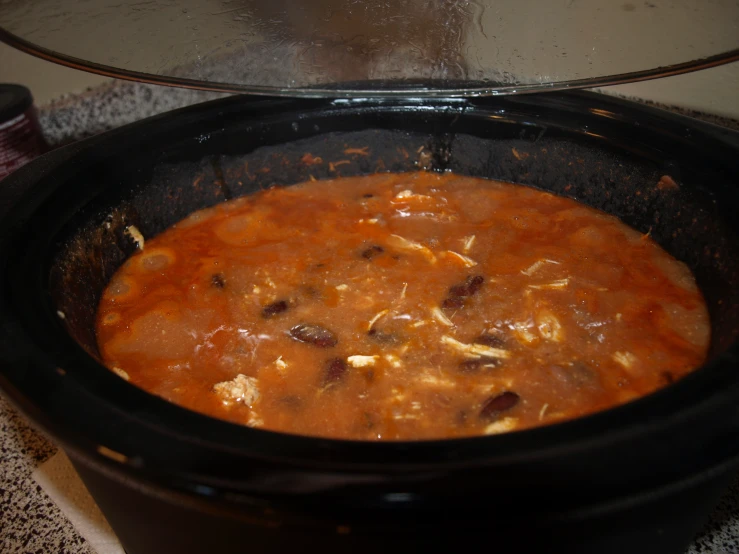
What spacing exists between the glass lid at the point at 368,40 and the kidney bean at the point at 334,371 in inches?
21.1

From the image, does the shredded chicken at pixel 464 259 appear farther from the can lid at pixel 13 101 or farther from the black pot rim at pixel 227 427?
the can lid at pixel 13 101

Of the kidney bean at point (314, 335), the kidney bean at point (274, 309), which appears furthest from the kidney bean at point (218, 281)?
the kidney bean at point (314, 335)

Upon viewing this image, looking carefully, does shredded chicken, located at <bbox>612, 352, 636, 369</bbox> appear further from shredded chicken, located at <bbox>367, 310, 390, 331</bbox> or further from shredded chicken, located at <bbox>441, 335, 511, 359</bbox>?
shredded chicken, located at <bbox>367, 310, 390, 331</bbox>

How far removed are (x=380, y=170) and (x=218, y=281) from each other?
2.36 feet

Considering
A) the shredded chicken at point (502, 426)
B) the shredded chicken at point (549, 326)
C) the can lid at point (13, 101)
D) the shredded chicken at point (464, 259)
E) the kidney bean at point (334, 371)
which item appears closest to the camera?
the shredded chicken at point (502, 426)

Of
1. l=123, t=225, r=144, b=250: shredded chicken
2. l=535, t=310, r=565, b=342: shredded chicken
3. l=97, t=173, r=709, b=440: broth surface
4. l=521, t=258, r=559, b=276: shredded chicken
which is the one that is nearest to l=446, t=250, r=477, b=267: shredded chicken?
l=97, t=173, r=709, b=440: broth surface

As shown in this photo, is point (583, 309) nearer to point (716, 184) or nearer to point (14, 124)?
point (716, 184)

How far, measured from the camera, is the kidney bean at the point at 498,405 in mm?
1139

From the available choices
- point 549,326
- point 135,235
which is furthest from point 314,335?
point 135,235

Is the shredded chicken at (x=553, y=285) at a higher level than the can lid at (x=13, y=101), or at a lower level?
lower

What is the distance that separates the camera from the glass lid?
1208 mm

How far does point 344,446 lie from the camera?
2.63 feet

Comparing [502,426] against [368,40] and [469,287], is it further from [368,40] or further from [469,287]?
[368,40]

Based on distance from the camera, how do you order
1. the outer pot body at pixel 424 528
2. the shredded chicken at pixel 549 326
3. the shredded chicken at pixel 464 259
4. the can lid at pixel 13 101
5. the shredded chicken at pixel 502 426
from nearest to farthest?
the outer pot body at pixel 424 528, the shredded chicken at pixel 502 426, the shredded chicken at pixel 549 326, the shredded chicken at pixel 464 259, the can lid at pixel 13 101
